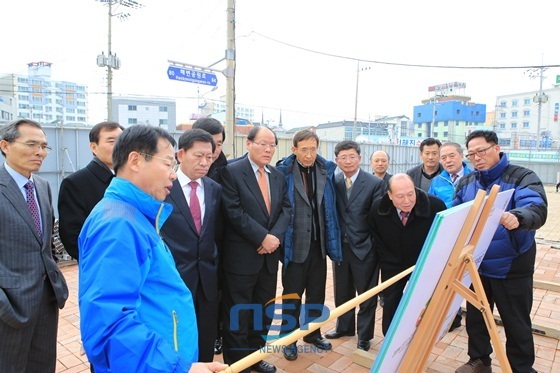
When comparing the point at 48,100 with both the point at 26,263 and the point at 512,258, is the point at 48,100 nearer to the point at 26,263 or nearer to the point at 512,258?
the point at 26,263

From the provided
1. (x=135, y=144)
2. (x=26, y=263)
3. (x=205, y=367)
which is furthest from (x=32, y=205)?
(x=205, y=367)

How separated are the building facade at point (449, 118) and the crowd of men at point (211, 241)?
5599 cm

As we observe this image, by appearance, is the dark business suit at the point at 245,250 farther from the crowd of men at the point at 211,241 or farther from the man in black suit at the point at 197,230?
the man in black suit at the point at 197,230

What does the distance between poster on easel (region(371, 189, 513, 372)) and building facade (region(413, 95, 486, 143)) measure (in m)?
57.4

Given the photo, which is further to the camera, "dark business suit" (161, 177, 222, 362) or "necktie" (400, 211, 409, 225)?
"necktie" (400, 211, 409, 225)

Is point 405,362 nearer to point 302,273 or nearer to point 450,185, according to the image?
A: point 302,273

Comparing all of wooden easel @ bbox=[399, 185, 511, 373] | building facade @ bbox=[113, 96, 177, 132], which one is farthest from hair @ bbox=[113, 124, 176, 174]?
building facade @ bbox=[113, 96, 177, 132]

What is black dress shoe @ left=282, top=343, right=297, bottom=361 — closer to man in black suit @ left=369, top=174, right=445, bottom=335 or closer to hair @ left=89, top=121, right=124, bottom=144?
man in black suit @ left=369, top=174, right=445, bottom=335

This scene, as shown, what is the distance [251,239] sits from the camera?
8.89 feet

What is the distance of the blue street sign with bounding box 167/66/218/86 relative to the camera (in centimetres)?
854

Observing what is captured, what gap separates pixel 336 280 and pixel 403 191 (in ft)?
4.24

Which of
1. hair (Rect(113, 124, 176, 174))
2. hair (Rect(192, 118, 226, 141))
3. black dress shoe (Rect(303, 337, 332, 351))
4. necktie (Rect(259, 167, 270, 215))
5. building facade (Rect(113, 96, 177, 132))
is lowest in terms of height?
black dress shoe (Rect(303, 337, 332, 351))

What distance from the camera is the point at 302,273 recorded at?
3174 mm

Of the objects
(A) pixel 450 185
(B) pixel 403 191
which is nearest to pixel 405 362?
(B) pixel 403 191
